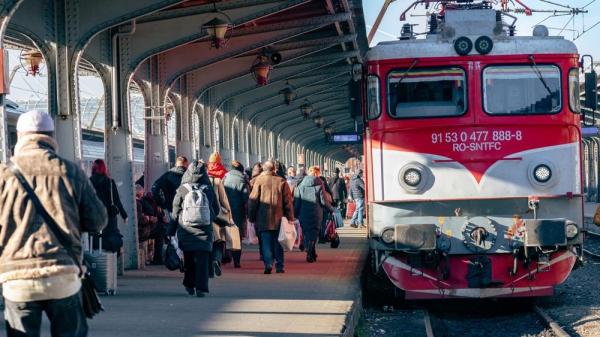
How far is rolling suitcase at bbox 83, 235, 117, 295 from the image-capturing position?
12.3m

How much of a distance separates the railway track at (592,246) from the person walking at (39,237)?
53.5 ft

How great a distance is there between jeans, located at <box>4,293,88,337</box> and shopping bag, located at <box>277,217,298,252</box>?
32.1 ft

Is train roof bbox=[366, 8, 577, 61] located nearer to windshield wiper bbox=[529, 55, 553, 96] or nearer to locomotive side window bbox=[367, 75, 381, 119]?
windshield wiper bbox=[529, 55, 553, 96]

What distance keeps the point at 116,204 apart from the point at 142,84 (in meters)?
6.24

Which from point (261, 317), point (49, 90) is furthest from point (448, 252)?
point (49, 90)

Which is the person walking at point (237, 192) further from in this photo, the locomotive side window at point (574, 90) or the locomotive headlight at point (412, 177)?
the locomotive side window at point (574, 90)

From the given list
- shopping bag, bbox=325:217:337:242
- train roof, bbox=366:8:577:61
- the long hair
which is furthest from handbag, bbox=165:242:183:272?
shopping bag, bbox=325:217:337:242

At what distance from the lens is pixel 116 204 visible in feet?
43.3

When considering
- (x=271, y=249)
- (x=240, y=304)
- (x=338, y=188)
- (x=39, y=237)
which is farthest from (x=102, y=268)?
(x=338, y=188)

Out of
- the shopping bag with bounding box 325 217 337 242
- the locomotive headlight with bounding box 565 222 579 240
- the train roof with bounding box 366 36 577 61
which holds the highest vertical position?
the train roof with bounding box 366 36 577 61

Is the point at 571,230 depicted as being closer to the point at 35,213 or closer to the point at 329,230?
the point at 35,213

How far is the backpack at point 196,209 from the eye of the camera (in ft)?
40.2

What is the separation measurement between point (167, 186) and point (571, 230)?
5.61 m

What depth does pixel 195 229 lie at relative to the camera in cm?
1235
